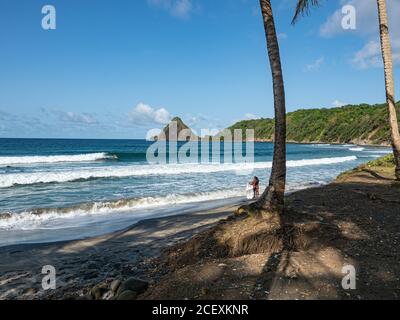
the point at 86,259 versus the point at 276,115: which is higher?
the point at 276,115

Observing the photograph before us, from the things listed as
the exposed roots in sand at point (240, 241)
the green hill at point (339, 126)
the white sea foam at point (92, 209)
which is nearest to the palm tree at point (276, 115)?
the exposed roots in sand at point (240, 241)

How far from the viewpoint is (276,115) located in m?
7.07

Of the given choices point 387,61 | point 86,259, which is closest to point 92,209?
point 86,259

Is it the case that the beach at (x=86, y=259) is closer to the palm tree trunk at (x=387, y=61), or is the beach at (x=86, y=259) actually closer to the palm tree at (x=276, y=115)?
the palm tree at (x=276, y=115)

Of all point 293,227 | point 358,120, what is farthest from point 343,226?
point 358,120

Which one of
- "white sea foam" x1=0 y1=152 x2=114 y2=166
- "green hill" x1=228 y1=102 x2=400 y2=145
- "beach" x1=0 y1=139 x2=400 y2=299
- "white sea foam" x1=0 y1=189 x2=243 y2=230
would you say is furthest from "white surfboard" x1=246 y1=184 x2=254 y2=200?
"green hill" x1=228 y1=102 x2=400 y2=145

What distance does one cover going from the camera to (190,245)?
710cm

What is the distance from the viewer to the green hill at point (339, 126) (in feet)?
335

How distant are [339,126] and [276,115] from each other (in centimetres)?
12492

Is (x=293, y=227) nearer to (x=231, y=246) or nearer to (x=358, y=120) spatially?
(x=231, y=246)

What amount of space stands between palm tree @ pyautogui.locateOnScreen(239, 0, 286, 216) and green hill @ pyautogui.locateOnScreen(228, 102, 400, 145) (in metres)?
92.7

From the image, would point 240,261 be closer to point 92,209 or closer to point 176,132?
point 92,209
